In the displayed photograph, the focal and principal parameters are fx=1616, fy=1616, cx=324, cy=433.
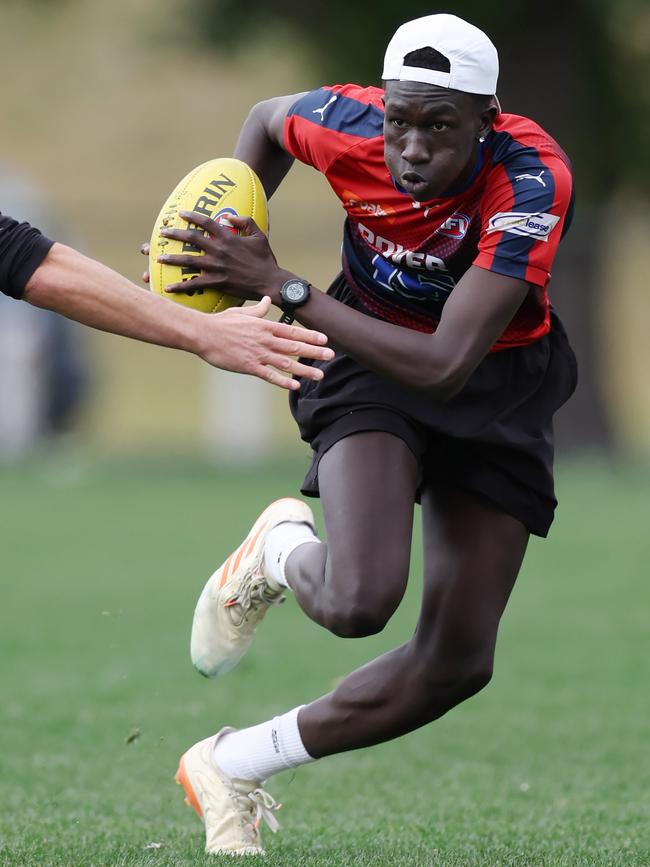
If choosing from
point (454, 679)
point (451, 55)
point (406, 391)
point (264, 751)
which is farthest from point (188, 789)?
point (451, 55)

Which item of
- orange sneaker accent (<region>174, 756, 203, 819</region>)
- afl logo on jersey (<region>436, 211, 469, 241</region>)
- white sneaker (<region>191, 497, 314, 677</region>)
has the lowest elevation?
orange sneaker accent (<region>174, 756, 203, 819</region>)

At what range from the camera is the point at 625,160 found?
20406mm

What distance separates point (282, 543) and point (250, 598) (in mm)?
221

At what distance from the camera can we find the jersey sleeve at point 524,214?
14.0ft

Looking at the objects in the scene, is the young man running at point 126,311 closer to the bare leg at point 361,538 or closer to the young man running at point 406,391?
the young man running at point 406,391

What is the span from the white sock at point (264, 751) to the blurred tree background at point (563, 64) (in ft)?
44.9

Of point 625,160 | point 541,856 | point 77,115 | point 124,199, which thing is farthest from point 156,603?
point 77,115

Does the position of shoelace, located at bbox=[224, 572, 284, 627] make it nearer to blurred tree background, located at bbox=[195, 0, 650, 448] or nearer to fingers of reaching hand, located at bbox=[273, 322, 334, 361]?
fingers of reaching hand, located at bbox=[273, 322, 334, 361]

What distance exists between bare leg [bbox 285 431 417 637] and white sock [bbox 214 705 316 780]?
433 millimetres

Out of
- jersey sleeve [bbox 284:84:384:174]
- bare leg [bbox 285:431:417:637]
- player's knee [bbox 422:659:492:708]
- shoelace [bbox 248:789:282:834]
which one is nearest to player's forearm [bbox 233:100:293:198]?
jersey sleeve [bbox 284:84:384:174]

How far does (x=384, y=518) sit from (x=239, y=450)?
15266mm

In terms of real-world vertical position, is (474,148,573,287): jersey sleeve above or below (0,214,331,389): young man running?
above

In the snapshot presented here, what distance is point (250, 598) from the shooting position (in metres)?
5.02

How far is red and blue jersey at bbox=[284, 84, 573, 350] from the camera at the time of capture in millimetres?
4293
